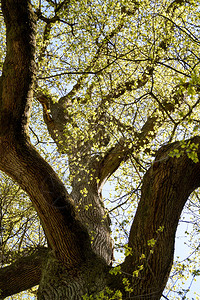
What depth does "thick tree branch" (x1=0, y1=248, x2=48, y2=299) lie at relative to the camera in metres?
5.55

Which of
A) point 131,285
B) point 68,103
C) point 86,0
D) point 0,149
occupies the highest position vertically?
point 86,0

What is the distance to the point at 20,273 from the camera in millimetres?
5590

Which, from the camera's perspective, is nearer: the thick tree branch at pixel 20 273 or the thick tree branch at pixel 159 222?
the thick tree branch at pixel 159 222

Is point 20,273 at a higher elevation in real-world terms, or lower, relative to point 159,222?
lower

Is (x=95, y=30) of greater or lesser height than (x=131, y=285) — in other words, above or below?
above

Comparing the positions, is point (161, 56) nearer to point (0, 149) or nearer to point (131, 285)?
point (0, 149)

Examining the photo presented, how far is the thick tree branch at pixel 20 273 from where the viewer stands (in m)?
5.55

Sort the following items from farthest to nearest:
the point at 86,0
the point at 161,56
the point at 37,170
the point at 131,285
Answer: the point at 86,0, the point at 161,56, the point at 37,170, the point at 131,285

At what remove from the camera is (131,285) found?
13.0 ft

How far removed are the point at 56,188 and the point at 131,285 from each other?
174cm

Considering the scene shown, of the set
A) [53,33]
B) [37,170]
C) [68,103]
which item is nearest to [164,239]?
[37,170]

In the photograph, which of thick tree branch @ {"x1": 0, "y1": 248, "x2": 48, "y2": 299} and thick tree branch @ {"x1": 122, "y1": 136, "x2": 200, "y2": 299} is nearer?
thick tree branch @ {"x1": 122, "y1": 136, "x2": 200, "y2": 299}

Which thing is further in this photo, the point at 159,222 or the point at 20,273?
the point at 20,273

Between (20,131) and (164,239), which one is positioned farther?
(20,131)
